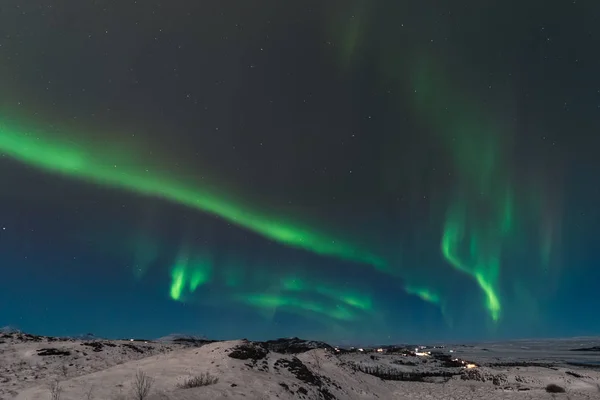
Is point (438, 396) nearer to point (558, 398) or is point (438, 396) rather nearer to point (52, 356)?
point (558, 398)

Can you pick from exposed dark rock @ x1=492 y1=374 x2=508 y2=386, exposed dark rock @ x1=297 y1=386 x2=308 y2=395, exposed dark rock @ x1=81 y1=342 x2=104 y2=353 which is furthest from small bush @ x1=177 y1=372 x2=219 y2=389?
exposed dark rock @ x1=492 y1=374 x2=508 y2=386

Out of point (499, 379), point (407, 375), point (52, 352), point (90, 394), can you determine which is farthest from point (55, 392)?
point (407, 375)

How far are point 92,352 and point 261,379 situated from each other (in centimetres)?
1739

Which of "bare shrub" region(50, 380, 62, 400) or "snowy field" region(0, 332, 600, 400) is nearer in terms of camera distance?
"bare shrub" region(50, 380, 62, 400)

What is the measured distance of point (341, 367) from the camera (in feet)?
110

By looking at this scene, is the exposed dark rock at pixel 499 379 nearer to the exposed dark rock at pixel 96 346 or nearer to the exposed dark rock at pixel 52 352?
the exposed dark rock at pixel 96 346

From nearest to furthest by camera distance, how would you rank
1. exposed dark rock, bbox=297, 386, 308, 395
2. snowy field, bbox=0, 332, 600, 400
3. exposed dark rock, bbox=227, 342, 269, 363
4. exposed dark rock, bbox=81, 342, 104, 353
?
snowy field, bbox=0, 332, 600, 400 < exposed dark rock, bbox=297, 386, 308, 395 < exposed dark rock, bbox=227, 342, 269, 363 < exposed dark rock, bbox=81, 342, 104, 353

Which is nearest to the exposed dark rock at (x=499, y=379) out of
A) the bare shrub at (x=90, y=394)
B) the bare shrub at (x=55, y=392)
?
the bare shrub at (x=90, y=394)

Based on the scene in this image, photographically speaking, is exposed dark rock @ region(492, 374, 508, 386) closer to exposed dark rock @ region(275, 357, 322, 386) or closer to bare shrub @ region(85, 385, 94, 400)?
exposed dark rock @ region(275, 357, 322, 386)

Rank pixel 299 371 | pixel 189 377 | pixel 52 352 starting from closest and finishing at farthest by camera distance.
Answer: pixel 189 377 < pixel 299 371 < pixel 52 352

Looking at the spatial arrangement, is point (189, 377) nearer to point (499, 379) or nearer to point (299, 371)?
point (299, 371)

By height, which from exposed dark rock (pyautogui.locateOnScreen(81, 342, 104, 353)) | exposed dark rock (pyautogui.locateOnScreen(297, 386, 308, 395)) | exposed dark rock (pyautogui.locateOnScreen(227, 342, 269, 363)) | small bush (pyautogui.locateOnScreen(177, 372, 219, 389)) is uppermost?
exposed dark rock (pyautogui.locateOnScreen(227, 342, 269, 363))

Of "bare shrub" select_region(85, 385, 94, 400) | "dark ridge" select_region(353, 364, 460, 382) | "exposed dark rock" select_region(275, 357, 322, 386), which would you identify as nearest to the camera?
"bare shrub" select_region(85, 385, 94, 400)

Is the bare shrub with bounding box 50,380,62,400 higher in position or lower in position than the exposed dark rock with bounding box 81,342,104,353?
lower
